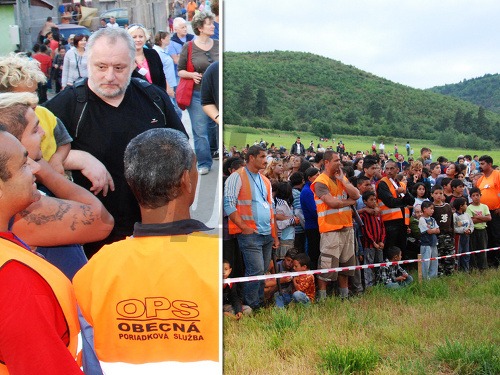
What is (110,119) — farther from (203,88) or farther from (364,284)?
Answer: (364,284)

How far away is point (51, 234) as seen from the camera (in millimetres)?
2133

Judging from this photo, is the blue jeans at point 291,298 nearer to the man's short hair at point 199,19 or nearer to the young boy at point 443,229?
the young boy at point 443,229

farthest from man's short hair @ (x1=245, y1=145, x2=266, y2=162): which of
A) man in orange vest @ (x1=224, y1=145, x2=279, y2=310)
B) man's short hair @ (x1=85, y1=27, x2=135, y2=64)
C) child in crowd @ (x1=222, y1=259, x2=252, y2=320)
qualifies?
man's short hair @ (x1=85, y1=27, x2=135, y2=64)

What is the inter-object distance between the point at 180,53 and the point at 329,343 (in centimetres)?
161

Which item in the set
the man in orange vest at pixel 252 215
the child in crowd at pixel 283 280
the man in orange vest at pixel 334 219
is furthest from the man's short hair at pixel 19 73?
the man in orange vest at pixel 334 219

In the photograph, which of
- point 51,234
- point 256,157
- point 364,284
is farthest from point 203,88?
point 364,284

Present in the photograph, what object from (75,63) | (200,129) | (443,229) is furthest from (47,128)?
(443,229)

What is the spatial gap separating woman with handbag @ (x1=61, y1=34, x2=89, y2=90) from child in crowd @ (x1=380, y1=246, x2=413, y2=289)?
10.4 feet

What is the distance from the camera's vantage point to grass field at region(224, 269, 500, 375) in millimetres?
3102

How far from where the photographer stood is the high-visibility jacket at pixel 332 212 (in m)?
4.32

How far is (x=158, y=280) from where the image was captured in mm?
2221

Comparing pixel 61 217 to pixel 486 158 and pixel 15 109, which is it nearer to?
pixel 15 109

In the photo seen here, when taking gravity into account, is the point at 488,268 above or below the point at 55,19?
below

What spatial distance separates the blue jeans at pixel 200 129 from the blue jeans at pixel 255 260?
4.45ft
